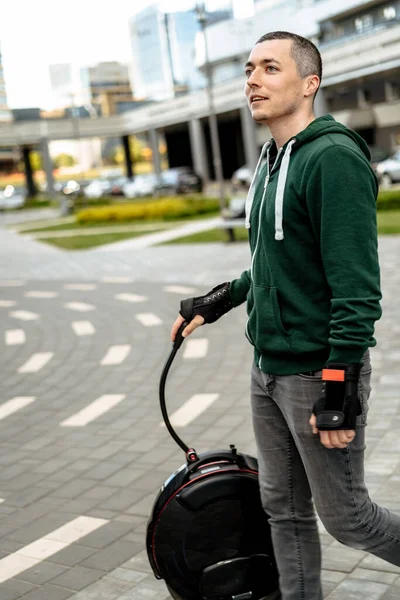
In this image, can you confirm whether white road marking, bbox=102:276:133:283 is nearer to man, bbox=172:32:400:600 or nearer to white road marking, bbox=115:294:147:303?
white road marking, bbox=115:294:147:303

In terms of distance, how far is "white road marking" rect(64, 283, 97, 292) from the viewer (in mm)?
13008

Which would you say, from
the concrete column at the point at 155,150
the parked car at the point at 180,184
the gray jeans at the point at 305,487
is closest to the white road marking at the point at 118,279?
the gray jeans at the point at 305,487

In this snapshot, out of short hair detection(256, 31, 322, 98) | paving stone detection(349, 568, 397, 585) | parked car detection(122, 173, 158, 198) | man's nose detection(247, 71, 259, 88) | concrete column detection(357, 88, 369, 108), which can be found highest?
concrete column detection(357, 88, 369, 108)

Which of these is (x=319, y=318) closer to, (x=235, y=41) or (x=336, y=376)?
(x=336, y=376)

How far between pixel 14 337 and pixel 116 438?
4.17 m

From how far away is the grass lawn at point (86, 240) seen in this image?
69.4 ft

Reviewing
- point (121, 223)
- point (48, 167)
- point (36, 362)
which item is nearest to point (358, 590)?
point (36, 362)

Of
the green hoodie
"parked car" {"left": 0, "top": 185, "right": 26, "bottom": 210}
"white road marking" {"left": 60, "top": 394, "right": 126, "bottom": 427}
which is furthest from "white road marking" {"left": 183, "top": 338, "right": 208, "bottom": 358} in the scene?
"parked car" {"left": 0, "top": 185, "right": 26, "bottom": 210}

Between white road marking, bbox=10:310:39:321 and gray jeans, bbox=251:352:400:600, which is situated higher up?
gray jeans, bbox=251:352:400:600

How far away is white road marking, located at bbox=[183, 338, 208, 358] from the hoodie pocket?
530 centimetres

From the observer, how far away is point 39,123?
66.7 metres

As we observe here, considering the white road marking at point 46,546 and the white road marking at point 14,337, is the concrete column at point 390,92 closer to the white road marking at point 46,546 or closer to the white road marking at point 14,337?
the white road marking at point 14,337

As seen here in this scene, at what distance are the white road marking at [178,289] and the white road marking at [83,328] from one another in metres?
1.95

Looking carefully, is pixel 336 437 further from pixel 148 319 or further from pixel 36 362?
pixel 148 319
